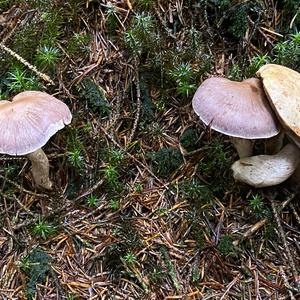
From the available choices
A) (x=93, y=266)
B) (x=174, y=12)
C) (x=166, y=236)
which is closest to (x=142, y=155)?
(x=166, y=236)

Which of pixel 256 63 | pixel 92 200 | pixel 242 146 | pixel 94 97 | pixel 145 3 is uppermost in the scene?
pixel 145 3

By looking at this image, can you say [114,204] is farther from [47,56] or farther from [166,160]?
[47,56]

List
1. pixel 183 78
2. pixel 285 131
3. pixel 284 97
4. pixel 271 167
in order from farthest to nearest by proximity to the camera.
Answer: pixel 183 78 → pixel 271 167 → pixel 285 131 → pixel 284 97

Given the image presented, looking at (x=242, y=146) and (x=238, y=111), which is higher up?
(x=238, y=111)

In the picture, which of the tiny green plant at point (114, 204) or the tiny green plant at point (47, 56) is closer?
the tiny green plant at point (114, 204)

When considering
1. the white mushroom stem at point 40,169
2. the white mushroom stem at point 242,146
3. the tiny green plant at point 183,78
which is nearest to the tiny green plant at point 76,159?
the white mushroom stem at point 40,169

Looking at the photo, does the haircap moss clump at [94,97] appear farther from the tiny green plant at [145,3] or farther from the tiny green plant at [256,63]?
the tiny green plant at [256,63]

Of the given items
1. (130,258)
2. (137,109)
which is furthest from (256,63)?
(130,258)
